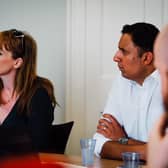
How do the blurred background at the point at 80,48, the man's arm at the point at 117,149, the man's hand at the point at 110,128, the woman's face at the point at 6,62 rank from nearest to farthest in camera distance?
the man's arm at the point at 117,149 < the man's hand at the point at 110,128 < the woman's face at the point at 6,62 < the blurred background at the point at 80,48

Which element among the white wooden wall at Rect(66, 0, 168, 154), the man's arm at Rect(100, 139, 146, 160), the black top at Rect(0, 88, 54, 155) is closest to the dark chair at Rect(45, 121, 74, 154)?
the black top at Rect(0, 88, 54, 155)

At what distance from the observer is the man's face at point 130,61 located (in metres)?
2.32

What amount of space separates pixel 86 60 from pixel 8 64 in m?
0.84

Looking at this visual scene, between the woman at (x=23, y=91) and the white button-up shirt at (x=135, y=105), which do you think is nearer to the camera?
the white button-up shirt at (x=135, y=105)

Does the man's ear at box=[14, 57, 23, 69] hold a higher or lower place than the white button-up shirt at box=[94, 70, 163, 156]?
higher

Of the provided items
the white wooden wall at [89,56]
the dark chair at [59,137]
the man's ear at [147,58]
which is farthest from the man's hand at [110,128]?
the white wooden wall at [89,56]

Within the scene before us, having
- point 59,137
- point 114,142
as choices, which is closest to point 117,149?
point 114,142

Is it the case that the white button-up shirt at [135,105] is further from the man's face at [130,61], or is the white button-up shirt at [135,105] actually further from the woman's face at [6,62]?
the woman's face at [6,62]

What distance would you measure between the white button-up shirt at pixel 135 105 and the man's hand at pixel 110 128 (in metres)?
0.04

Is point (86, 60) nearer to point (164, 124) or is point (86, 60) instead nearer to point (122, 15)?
point (122, 15)

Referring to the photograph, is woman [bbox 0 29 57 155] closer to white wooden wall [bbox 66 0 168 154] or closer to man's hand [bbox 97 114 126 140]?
man's hand [bbox 97 114 126 140]

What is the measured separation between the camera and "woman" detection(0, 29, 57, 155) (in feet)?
7.72

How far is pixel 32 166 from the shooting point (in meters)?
0.87

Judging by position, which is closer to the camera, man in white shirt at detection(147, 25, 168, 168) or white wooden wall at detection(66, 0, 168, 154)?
man in white shirt at detection(147, 25, 168, 168)
